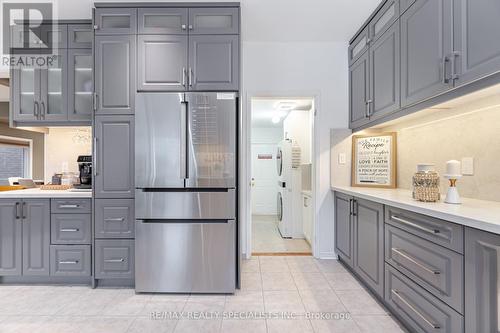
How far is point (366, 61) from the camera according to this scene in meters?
2.74

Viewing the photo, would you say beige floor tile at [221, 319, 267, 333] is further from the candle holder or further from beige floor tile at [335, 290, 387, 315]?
the candle holder

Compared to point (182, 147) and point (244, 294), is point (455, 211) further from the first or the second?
point (182, 147)

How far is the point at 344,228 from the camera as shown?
291cm

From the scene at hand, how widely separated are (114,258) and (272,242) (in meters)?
2.36

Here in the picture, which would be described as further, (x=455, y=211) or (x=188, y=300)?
(x=188, y=300)

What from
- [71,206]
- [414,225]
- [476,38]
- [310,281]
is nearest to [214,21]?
[476,38]

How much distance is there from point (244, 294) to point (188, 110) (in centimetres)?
174

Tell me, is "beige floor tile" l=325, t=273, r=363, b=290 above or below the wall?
below

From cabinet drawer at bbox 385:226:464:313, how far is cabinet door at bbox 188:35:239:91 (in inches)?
72.1

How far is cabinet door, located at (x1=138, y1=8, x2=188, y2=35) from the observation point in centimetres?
240

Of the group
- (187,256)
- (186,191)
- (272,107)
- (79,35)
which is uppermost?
(79,35)

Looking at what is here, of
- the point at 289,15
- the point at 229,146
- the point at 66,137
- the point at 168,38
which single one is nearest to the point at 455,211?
the point at 229,146

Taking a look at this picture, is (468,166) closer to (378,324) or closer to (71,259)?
(378,324)

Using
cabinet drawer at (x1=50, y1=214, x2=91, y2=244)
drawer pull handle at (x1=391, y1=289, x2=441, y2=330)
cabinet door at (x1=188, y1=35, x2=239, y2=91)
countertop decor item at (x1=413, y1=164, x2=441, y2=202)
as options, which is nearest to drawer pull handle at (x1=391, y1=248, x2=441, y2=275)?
drawer pull handle at (x1=391, y1=289, x2=441, y2=330)
